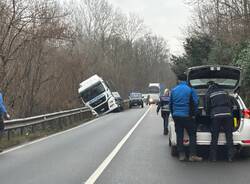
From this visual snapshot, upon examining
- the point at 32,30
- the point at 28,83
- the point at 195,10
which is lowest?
the point at 28,83

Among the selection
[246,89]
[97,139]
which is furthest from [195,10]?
[97,139]

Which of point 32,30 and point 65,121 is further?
point 65,121

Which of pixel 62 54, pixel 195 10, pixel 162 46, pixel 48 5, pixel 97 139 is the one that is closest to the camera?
pixel 97 139

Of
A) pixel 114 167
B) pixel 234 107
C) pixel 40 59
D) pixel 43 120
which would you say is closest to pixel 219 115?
pixel 234 107

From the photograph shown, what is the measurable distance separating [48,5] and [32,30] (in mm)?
1816

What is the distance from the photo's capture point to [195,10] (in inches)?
1949

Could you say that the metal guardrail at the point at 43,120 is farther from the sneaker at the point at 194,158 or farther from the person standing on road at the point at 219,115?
the person standing on road at the point at 219,115

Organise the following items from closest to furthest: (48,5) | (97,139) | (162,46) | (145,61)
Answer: (97,139) → (48,5) → (145,61) → (162,46)

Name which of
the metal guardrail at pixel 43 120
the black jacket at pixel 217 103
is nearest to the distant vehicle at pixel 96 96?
the metal guardrail at pixel 43 120

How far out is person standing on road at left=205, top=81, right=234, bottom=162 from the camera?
982cm

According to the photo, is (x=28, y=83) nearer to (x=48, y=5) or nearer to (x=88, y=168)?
(x=48, y=5)

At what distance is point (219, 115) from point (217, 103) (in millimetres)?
271

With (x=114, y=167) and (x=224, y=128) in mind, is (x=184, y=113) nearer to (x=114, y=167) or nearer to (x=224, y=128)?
(x=224, y=128)

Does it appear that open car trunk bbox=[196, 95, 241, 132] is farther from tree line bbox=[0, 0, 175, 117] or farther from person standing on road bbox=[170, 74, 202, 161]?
tree line bbox=[0, 0, 175, 117]
